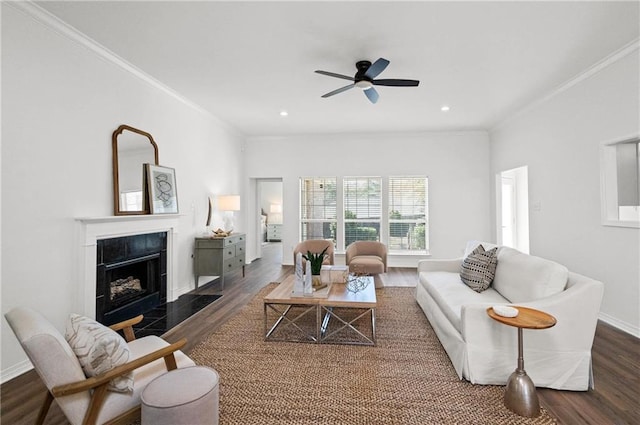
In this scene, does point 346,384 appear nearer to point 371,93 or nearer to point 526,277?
point 526,277

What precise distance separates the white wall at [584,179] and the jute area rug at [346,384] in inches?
85.4

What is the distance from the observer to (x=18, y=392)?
85.6 inches

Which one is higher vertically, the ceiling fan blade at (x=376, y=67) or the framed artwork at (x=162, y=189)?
the ceiling fan blade at (x=376, y=67)

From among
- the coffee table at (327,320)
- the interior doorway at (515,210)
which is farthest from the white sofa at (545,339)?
the interior doorway at (515,210)

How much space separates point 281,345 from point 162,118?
11.1ft

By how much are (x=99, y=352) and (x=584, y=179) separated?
5.03 meters

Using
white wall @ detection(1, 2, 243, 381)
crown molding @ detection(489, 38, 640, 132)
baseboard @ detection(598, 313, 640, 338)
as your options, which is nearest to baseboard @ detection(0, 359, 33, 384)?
white wall @ detection(1, 2, 243, 381)

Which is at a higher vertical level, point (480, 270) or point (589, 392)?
point (480, 270)

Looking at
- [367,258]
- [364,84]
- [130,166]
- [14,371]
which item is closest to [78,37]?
[130,166]

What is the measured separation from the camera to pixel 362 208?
686 centimetres

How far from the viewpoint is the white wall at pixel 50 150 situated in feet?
7.72

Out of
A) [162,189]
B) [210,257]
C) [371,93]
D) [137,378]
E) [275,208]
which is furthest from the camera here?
[275,208]

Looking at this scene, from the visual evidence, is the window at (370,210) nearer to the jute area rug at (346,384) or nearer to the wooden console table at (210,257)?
the wooden console table at (210,257)

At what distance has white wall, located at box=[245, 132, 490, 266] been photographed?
6.52 meters
